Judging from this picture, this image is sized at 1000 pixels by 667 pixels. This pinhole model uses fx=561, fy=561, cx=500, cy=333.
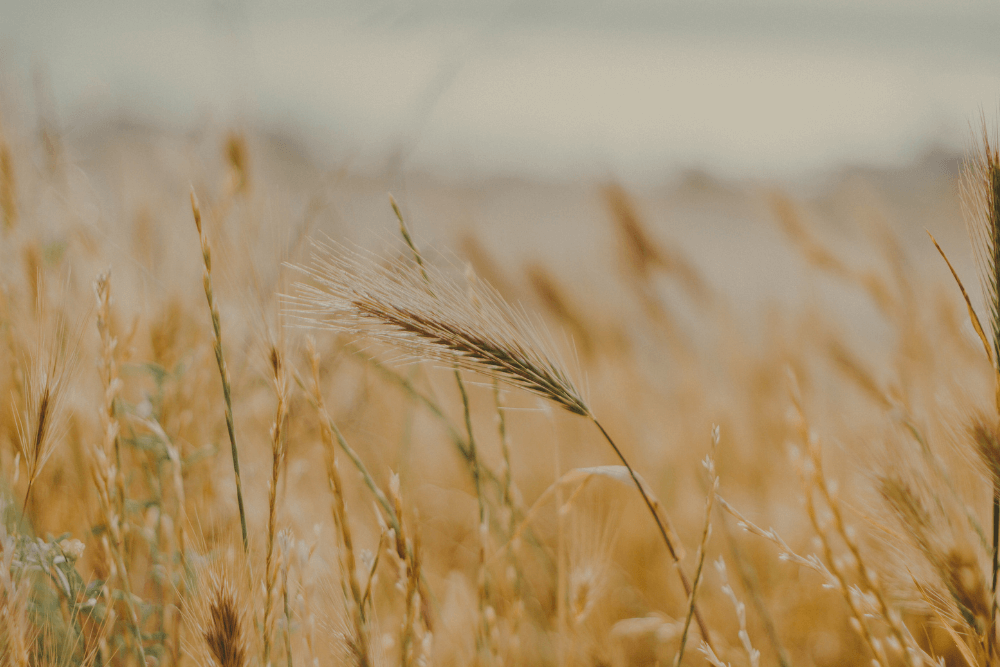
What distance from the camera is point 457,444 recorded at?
62 cm

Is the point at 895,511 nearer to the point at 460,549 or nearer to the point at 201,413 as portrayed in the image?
the point at 201,413

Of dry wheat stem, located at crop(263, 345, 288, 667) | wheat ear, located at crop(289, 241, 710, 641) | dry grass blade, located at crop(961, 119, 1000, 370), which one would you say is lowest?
dry wheat stem, located at crop(263, 345, 288, 667)

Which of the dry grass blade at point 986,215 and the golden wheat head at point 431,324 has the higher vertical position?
the dry grass blade at point 986,215

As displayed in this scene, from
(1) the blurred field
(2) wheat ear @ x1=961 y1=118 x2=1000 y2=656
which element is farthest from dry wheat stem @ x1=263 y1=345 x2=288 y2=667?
(2) wheat ear @ x1=961 y1=118 x2=1000 y2=656

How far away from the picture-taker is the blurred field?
44 centimetres

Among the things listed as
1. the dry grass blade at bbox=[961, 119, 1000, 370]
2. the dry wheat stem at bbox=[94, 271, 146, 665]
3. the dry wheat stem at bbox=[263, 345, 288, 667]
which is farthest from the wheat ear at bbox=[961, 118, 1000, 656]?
the dry wheat stem at bbox=[94, 271, 146, 665]

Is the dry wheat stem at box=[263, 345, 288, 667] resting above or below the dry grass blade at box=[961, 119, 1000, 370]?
below

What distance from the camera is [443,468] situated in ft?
5.61

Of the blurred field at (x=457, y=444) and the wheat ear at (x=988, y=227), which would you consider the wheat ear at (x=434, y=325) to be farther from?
the wheat ear at (x=988, y=227)

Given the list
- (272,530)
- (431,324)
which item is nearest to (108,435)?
(272,530)

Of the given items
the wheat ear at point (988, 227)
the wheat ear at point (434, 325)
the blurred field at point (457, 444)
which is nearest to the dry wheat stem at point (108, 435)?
the blurred field at point (457, 444)

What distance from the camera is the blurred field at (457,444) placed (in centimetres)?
44

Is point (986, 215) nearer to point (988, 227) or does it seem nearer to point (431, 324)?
point (988, 227)

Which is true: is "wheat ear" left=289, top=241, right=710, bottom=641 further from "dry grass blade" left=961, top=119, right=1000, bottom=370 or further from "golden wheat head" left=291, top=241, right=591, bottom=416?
"dry grass blade" left=961, top=119, right=1000, bottom=370
